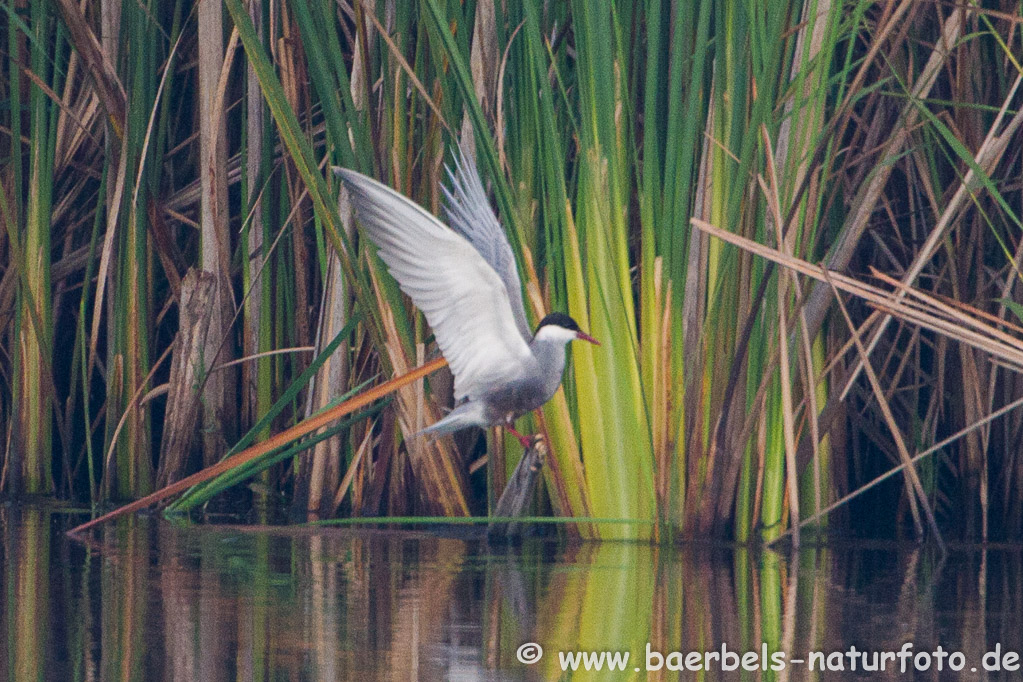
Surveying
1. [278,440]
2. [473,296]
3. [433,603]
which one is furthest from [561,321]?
[433,603]

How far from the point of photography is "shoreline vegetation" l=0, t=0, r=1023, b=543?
3412 mm

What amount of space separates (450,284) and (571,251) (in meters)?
0.32

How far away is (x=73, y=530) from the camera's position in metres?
3.44

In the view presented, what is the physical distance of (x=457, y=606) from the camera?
8.87ft

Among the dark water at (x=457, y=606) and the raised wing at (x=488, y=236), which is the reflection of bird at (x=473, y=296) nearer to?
the raised wing at (x=488, y=236)

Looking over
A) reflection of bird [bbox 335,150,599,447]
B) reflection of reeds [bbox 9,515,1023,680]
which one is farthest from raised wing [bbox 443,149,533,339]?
reflection of reeds [bbox 9,515,1023,680]

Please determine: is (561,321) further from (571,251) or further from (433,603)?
(433,603)

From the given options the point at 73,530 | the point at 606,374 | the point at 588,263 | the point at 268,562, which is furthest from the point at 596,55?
the point at 73,530

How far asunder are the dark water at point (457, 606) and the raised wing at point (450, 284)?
399 mm

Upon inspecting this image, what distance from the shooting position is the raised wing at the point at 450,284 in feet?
10.8

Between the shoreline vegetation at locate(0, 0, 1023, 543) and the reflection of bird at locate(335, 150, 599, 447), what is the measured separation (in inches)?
5.4

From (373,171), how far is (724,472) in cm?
107

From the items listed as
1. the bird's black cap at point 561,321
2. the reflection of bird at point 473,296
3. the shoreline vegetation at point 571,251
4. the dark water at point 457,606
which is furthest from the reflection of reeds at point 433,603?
the bird's black cap at point 561,321

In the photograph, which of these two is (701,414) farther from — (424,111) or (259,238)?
(259,238)
